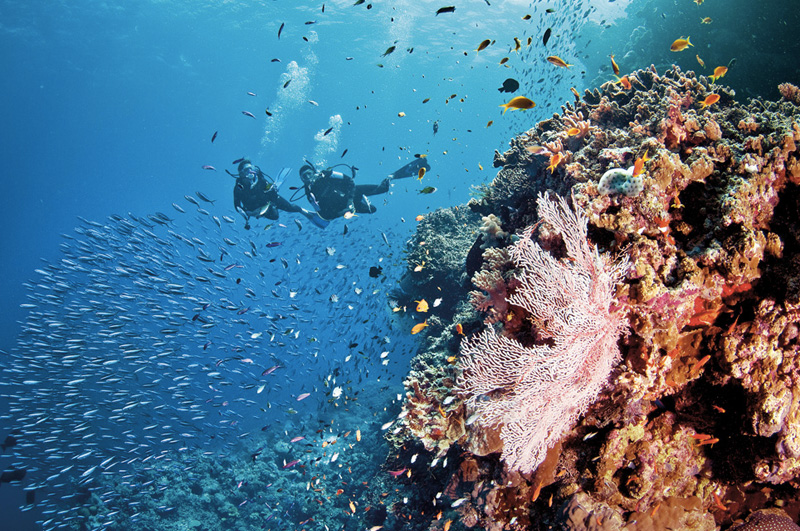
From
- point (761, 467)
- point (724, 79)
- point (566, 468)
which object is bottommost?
point (566, 468)

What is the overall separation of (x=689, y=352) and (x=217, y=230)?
16459 millimetres

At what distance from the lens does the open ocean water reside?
1106 cm

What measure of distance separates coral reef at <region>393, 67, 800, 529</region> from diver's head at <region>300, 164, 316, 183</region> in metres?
11.8

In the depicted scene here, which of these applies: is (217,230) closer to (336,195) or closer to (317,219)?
(317,219)

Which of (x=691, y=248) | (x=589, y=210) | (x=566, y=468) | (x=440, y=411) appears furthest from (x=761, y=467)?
(x=440, y=411)

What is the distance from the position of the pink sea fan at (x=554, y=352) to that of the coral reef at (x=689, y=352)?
0.18 metres

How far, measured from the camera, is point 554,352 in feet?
8.61

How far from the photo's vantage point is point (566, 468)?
3.15 metres

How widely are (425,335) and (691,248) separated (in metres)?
8.19

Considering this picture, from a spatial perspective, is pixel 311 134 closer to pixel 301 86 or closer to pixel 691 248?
pixel 301 86

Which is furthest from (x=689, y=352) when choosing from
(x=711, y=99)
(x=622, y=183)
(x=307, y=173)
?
(x=307, y=173)

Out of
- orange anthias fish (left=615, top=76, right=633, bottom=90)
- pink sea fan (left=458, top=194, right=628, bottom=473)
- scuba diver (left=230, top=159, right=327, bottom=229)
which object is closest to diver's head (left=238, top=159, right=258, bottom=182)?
scuba diver (left=230, top=159, right=327, bottom=229)

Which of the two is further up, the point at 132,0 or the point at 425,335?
the point at 132,0

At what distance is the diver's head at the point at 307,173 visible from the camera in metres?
13.5
